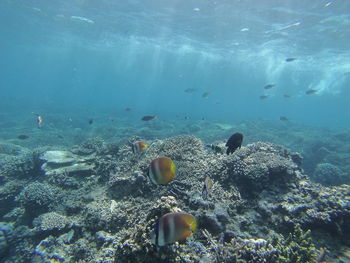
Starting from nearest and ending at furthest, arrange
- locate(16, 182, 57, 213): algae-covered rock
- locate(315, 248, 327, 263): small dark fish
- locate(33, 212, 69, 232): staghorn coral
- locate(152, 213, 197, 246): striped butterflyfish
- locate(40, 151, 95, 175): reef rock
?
1. locate(152, 213, 197, 246): striped butterflyfish
2. locate(315, 248, 327, 263): small dark fish
3. locate(33, 212, 69, 232): staghorn coral
4. locate(16, 182, 57, 213): algae-covered rock
5. locate(40, 151, 95, 175): reef rock

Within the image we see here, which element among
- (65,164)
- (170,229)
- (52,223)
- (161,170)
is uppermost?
(161,170)

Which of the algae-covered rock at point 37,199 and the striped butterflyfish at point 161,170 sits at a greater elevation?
the striped butterflyfish at point 161,170

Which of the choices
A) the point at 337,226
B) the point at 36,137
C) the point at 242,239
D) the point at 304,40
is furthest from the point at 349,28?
the point at 36,137

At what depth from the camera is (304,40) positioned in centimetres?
2966

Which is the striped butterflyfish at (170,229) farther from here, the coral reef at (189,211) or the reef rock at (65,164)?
the reef rock at (65,164)

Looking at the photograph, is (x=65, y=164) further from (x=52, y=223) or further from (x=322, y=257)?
(x=322, y=257)

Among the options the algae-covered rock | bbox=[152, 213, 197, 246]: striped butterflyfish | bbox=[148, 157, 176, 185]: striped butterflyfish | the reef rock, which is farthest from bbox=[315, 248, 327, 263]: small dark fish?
the reef rock

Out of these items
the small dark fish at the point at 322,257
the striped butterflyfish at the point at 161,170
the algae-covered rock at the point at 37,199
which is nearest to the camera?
the striped butterflyfish at the point at 161,170

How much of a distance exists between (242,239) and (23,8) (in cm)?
3923

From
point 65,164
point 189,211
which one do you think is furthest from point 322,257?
point 65,164

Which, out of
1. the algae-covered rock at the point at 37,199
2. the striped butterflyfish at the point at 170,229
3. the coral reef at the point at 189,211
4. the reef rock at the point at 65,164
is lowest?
the algae-covered rock at the point at 37,199

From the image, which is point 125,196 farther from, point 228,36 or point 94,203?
point 228,36


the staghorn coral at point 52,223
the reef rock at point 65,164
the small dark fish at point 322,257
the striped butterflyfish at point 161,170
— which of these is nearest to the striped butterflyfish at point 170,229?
the striped butterflyfish at point 161,170

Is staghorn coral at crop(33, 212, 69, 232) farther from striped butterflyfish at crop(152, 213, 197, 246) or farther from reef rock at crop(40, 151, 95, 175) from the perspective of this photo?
striped butterflyfish at crop(152, 213, 197, 246)
